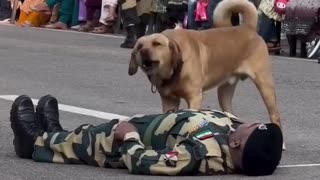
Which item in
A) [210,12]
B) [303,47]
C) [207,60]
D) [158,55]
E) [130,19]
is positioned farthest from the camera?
[130,19]

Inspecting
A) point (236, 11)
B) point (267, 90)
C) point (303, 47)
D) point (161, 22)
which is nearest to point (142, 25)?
point (161, 22)

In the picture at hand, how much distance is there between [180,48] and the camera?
7.77 metres

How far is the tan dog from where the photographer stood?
25.1 feet

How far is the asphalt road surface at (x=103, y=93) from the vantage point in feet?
23.1

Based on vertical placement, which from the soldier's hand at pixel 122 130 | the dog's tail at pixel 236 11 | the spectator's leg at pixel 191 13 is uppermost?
the dog's tail at pixel 236 11

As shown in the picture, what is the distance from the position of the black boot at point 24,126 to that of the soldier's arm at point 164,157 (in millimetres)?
915

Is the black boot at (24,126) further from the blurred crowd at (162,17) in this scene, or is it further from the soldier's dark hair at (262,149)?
the blurred crowd at (162,17)

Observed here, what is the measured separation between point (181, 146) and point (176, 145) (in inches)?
2.2

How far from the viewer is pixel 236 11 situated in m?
8.74

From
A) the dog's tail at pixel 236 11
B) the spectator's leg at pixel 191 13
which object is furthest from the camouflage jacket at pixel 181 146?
the spectator's leg at pixel 191 13

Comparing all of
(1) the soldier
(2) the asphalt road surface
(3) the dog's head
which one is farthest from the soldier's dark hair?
(3) the dog's head

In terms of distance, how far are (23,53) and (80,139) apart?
1024 centimetres

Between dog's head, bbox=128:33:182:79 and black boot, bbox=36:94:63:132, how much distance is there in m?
0.76

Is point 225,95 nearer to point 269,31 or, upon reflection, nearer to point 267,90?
point 267,90
